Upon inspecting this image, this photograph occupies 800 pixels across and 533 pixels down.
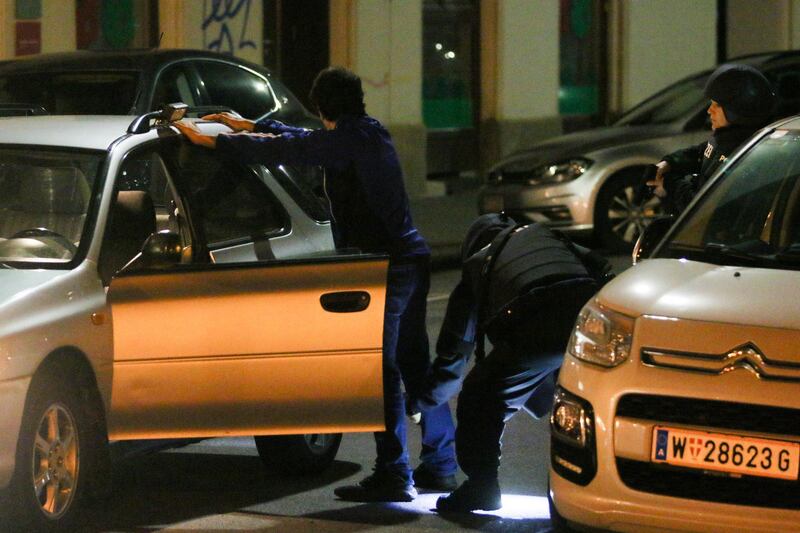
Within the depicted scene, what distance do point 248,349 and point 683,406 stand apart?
1734 mm

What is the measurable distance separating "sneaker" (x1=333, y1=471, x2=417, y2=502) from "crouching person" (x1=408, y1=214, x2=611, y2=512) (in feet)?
0.76

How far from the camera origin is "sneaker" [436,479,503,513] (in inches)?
238

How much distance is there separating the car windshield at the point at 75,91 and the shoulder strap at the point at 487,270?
16.7ft

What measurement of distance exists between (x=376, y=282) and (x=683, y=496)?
158cm

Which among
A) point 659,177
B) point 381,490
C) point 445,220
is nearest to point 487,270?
point 381,490

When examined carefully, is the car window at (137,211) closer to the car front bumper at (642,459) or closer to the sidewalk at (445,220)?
the car front bumper at (642,459)

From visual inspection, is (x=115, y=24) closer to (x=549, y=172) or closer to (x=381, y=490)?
(x=549, y=172)

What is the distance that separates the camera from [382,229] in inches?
255

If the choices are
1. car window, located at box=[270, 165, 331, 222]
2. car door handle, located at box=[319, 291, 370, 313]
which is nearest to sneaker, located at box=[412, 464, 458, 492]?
car door handle, located at box=[319, 291, 370, 313]

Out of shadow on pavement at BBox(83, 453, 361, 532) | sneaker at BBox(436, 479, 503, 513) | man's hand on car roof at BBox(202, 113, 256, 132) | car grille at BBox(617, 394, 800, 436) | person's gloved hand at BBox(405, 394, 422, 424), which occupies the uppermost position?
man's hand on car roof at BBox(202, 113, 256, 132)

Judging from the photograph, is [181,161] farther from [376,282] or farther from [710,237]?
[710,237]

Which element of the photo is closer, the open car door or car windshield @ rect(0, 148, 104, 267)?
the open car door

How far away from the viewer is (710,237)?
5.70 metres

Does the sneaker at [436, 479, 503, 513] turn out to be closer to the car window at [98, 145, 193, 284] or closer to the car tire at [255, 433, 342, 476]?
the car tire at [255, 433, 342, 476]
